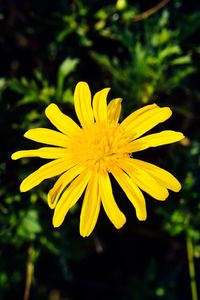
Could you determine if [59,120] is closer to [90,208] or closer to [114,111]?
[114,111]

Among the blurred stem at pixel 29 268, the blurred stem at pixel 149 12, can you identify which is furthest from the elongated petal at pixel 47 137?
the blurred stem at pixel 149 12

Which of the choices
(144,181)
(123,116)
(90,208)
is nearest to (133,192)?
(144,181)

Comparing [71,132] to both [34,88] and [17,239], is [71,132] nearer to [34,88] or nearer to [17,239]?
[34,88]

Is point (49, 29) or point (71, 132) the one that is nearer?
point (71, 132)

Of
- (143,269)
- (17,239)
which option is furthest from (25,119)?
(143,269)

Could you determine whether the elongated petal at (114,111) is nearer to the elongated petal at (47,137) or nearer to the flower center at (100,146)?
the flower center at (100,146)

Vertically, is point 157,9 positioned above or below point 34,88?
above

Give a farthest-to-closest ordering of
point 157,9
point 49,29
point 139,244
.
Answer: point 139,244, point 49,29, point 157,9
